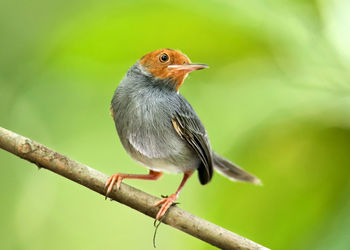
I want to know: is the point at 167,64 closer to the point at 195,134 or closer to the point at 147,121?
the point at 147,121

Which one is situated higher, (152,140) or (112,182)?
(152,140)

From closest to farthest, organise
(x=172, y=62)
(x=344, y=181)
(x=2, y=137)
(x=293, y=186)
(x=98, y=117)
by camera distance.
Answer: (x=2, y=137) → (x=344, y=181) → (x=293, y=186) → (x=172, y=62) → (x=98, y=117)

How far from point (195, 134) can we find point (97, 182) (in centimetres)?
82

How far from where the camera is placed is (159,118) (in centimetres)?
286

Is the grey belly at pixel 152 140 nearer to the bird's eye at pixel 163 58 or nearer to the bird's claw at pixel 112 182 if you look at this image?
the bird's claw at pixel 112 182

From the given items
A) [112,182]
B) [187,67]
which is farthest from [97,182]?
[187,67]

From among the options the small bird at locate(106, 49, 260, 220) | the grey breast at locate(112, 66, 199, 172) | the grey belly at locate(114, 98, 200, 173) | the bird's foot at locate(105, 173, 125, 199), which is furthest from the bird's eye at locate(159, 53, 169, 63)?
the bird's foot at locate(105, 173, 125, 199)

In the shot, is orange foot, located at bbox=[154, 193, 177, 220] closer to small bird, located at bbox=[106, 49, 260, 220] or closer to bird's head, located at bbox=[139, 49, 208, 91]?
small bird, located at bbox=[106, 49, 260, 220]

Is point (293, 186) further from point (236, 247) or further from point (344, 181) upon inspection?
point (236, 247)

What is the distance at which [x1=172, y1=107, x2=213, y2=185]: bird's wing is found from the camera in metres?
→ 2.95

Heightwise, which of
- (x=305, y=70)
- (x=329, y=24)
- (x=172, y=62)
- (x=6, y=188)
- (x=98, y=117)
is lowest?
(x=6, y=188)

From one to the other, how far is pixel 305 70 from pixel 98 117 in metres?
2.29

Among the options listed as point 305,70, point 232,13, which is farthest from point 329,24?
point 232,13

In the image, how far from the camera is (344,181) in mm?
2473
